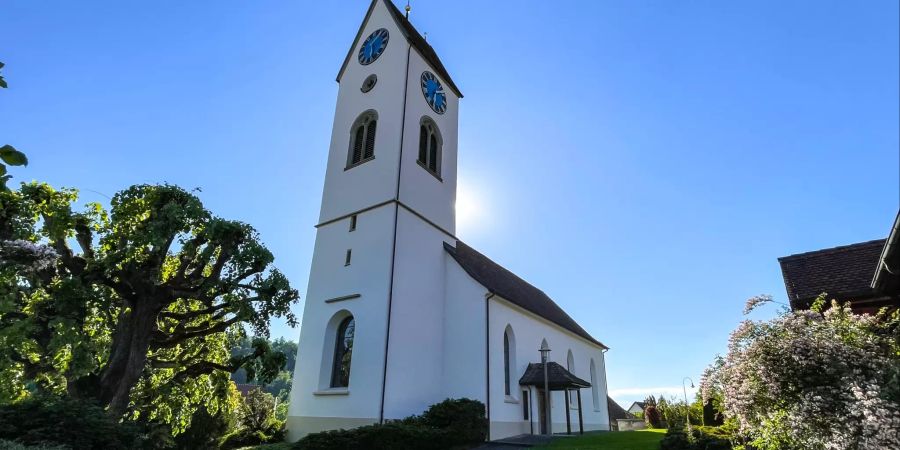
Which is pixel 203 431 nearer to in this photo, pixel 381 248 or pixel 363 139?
pixel 381 248

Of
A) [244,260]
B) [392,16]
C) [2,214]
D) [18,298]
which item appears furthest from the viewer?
[392,16]

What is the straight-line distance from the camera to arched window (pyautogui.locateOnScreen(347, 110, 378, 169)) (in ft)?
67.9

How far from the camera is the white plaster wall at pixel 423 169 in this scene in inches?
768

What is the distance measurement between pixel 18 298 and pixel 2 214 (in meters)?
2.92

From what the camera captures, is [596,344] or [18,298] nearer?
[18,298]

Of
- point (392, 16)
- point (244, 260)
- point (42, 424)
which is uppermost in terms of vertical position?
point (392, 16)

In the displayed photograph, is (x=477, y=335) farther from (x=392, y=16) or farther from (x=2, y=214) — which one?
(x=392, y=16)

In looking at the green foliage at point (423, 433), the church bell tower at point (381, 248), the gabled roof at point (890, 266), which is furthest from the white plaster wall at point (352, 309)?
the gabled roof at point (890, 266)

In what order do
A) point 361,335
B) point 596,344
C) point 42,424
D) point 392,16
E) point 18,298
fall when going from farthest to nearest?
1. point 596,344
2. point 392,16
3. point 361,335
4. point 18,298
5. point 42,424

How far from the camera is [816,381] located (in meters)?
7.52

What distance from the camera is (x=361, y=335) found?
16.7 metres

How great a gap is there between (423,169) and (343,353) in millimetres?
8625

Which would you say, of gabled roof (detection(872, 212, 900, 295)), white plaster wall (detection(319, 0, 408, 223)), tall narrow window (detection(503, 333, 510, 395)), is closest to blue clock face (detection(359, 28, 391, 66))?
white plaster wall (detection(319, 0, 408, 223))

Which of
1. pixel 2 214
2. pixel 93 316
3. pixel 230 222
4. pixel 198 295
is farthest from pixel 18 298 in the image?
pixel 230 222
